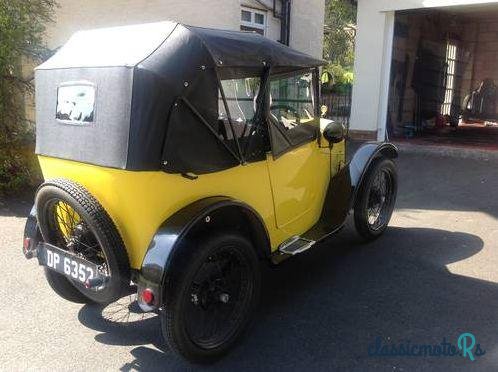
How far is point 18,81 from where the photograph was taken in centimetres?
636

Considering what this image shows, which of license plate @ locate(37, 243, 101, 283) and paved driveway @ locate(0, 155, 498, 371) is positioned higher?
license plate @ locate(37, 243, 101, 283)

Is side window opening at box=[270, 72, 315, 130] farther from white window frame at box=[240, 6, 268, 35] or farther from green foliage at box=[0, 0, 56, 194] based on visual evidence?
white window frame at box=[240, 6, 268, 35]

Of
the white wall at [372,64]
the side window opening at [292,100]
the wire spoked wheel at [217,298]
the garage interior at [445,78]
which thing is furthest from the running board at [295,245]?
the garage interior at [445,78]

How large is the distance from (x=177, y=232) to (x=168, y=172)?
34cm

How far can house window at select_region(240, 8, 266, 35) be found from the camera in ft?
35.2

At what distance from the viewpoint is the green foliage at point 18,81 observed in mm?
6102

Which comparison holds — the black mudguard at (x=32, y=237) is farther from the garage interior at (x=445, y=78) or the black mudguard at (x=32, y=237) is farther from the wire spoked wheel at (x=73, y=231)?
the garage interior at (x=445, y=78)

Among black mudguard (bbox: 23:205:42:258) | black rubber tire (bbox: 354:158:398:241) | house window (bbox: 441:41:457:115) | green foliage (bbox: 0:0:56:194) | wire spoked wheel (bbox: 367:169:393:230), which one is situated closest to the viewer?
black mudguard (bbox: 23:205:42:258)

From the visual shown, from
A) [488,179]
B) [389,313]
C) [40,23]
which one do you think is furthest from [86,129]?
[488,179]

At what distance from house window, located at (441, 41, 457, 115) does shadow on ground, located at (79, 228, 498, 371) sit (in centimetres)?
1045

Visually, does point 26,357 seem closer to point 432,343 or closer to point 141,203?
point 141,203

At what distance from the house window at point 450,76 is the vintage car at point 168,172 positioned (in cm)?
1155

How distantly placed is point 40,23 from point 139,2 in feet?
10.8

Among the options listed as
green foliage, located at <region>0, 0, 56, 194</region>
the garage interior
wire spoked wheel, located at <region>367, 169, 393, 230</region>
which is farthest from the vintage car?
the garage interior
